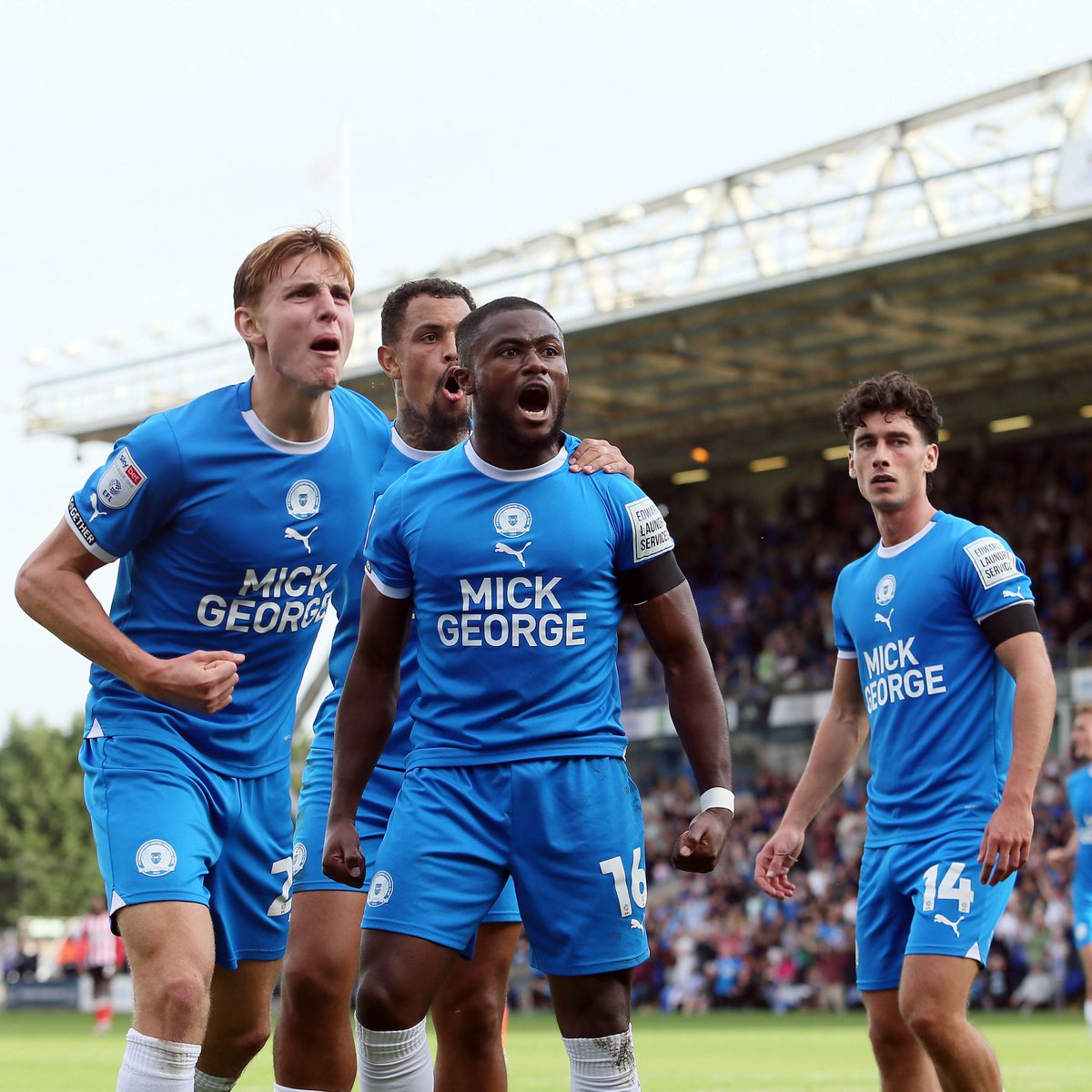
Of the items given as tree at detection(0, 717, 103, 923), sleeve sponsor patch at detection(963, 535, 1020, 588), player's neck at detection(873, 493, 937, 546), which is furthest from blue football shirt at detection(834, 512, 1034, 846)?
tree at detection(0, 717, 103, 923)

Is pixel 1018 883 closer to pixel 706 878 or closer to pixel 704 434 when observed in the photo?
pixel 706 878

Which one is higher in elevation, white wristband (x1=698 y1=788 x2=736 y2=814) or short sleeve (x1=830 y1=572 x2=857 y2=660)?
short sleeve (x1=830 y1=572 x2=857 y2=660)

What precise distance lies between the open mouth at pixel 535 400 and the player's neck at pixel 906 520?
2.13m

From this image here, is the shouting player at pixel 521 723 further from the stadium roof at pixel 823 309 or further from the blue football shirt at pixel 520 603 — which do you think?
the stadium roof at pixel 823 309

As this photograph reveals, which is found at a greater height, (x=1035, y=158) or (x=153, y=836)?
(x=1035, y=158)

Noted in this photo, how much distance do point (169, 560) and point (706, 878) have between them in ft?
77.0

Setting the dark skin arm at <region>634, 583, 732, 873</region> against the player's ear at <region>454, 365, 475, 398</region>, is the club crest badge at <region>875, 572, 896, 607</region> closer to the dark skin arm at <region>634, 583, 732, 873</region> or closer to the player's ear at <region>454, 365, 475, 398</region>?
the dark skin arm at <region>634, 583, 732, 873</region>

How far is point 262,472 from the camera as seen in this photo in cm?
551

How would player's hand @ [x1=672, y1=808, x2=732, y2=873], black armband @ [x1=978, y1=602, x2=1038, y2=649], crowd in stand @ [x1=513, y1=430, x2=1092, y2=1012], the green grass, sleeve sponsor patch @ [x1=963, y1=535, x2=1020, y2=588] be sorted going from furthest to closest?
crowd in stand @ [x1=513, y1=430, x2=1092, y2=1012] → the green grass → sleeve sponsor patch @ [x1=963, y1=535, x2=1020, y2=588] → black armband @ [x1=978, y1=602, x2=1038, y2=649] → player's hand @ [x1=672, y1=808, x2=732, y2=873]

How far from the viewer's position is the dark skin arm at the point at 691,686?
4910 millimetres

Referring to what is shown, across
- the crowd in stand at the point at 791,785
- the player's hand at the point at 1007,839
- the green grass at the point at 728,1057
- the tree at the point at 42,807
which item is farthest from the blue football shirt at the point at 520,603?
the tree at the point at 42,807

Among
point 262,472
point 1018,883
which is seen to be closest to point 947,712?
point 262,472

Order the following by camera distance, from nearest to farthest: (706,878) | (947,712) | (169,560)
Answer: (169,560) < (947,712) < (706,878)

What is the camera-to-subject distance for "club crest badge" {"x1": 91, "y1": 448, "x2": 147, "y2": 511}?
5.25 m
